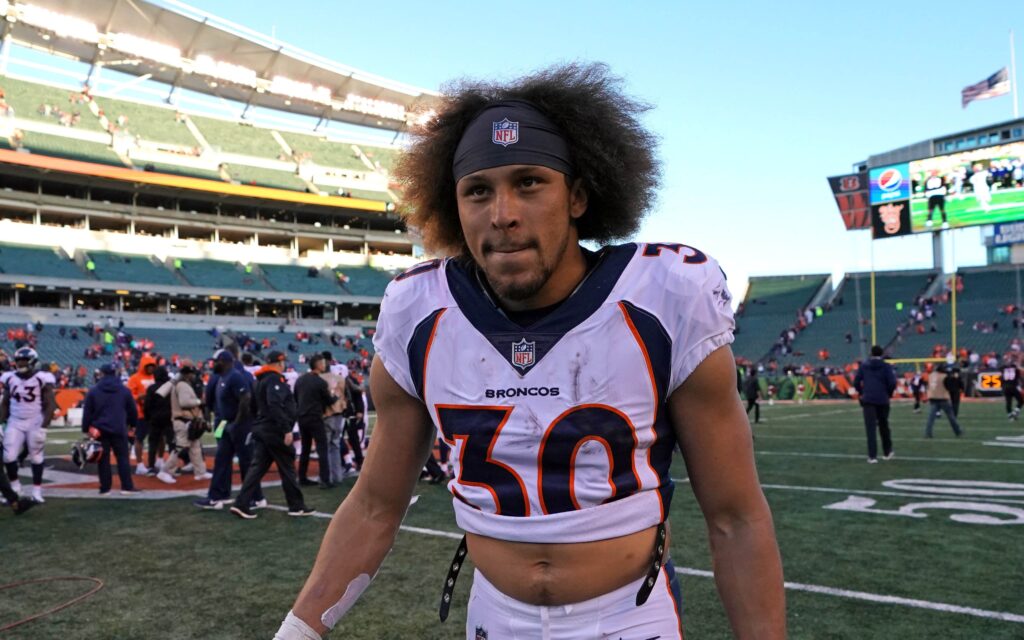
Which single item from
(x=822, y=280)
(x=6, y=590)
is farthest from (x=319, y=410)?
(x=822, y=280)

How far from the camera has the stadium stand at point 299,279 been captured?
46.4 m

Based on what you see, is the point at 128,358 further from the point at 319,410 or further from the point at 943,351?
the point at 943,351

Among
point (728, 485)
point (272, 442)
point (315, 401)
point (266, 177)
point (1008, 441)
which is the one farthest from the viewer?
point (266, 177)

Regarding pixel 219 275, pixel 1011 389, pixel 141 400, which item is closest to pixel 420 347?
pixel 141 400

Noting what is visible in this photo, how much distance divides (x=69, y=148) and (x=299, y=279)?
14.3 meters

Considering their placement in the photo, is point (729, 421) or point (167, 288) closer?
point (729, 421)

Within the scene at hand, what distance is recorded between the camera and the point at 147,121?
46406mm

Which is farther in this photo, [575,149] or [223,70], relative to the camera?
[223,70]

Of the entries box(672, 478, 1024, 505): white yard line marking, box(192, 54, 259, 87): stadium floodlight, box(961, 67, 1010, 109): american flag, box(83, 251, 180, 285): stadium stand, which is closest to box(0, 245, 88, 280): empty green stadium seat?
box(83, 251, 180, 285): stadium stand

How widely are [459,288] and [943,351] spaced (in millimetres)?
36770

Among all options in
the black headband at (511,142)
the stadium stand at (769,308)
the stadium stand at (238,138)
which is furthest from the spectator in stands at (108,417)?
the stadium stand at (238,138)

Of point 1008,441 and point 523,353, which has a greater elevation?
point 523,353

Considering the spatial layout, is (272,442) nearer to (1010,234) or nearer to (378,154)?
(1010,234)

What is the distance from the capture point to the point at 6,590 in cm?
557
